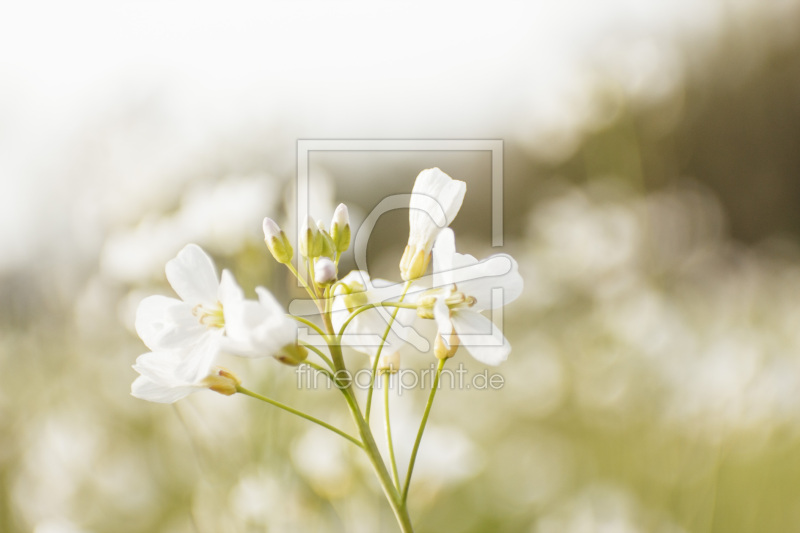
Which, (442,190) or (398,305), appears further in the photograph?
(442,190)

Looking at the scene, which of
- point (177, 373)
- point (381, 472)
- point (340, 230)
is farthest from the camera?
point (340, 230)

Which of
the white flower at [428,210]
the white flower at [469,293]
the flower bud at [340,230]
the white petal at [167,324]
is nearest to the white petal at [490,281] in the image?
the white flower at [469,293]

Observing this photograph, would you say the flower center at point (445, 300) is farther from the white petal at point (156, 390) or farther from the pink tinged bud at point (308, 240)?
the white petal at point (156, 390)

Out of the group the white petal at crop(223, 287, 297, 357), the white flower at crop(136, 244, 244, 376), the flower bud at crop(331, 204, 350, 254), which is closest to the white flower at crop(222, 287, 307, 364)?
the white petal at crop(223, 287, 297, 357)

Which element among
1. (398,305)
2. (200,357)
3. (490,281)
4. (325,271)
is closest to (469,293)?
(490,281)

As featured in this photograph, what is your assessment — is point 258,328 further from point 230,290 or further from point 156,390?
point 156,390

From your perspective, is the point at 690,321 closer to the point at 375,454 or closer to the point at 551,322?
the point at 551,322

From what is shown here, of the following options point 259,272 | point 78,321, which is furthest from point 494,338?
point 78,321

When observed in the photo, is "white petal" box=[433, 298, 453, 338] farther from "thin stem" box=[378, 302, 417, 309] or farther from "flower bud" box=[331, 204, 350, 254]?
"flower bud" box=[331, 204, 350, 254]
